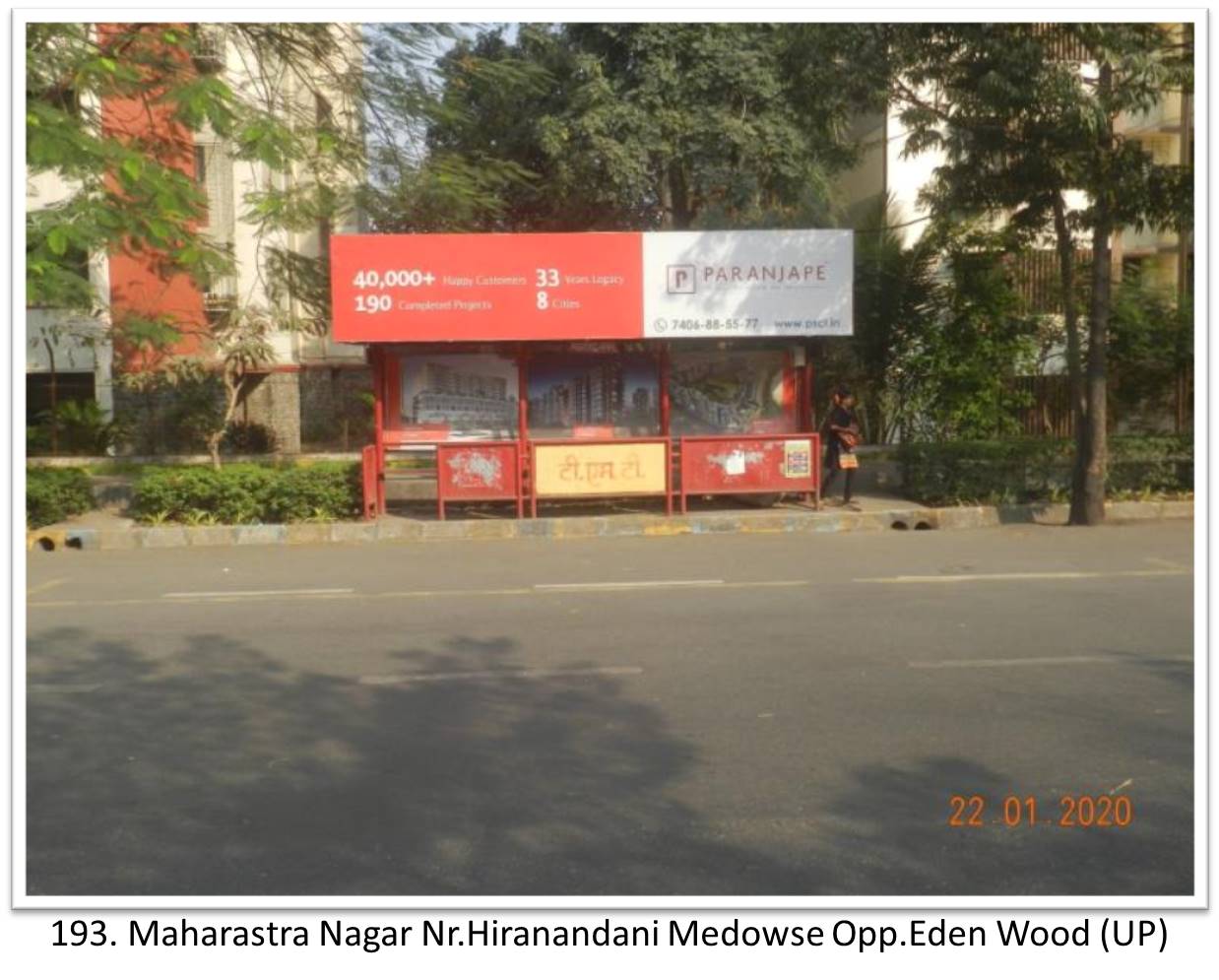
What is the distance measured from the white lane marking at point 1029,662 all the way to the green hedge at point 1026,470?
8.64 m

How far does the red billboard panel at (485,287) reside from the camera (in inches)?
613

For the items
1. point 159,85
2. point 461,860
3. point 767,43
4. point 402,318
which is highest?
point 767,43

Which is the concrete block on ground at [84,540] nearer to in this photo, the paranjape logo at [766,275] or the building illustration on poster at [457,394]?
the building illustration on poster at [457,394]

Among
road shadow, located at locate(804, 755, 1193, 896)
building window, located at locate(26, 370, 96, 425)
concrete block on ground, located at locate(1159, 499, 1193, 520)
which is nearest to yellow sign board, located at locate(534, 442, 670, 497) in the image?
concrete block on ground, located at locate(1159, 499, 1193, 520)

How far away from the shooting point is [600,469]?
52.2ft

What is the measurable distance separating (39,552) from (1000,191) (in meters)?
11.5

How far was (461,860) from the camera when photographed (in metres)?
4.66

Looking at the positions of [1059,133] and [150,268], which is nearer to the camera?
[150,268]

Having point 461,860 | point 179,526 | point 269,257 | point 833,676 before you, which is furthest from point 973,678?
point 269,257

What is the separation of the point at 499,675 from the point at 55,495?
10.1 meters

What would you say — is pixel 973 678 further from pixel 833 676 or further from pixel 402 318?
pixel 402 318

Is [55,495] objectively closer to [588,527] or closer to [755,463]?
[588,527]

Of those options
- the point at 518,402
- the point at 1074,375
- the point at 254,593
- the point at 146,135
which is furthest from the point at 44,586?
the point at 1074,375

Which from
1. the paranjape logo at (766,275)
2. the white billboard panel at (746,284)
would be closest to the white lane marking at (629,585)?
the white billboard panel at (746,284)
